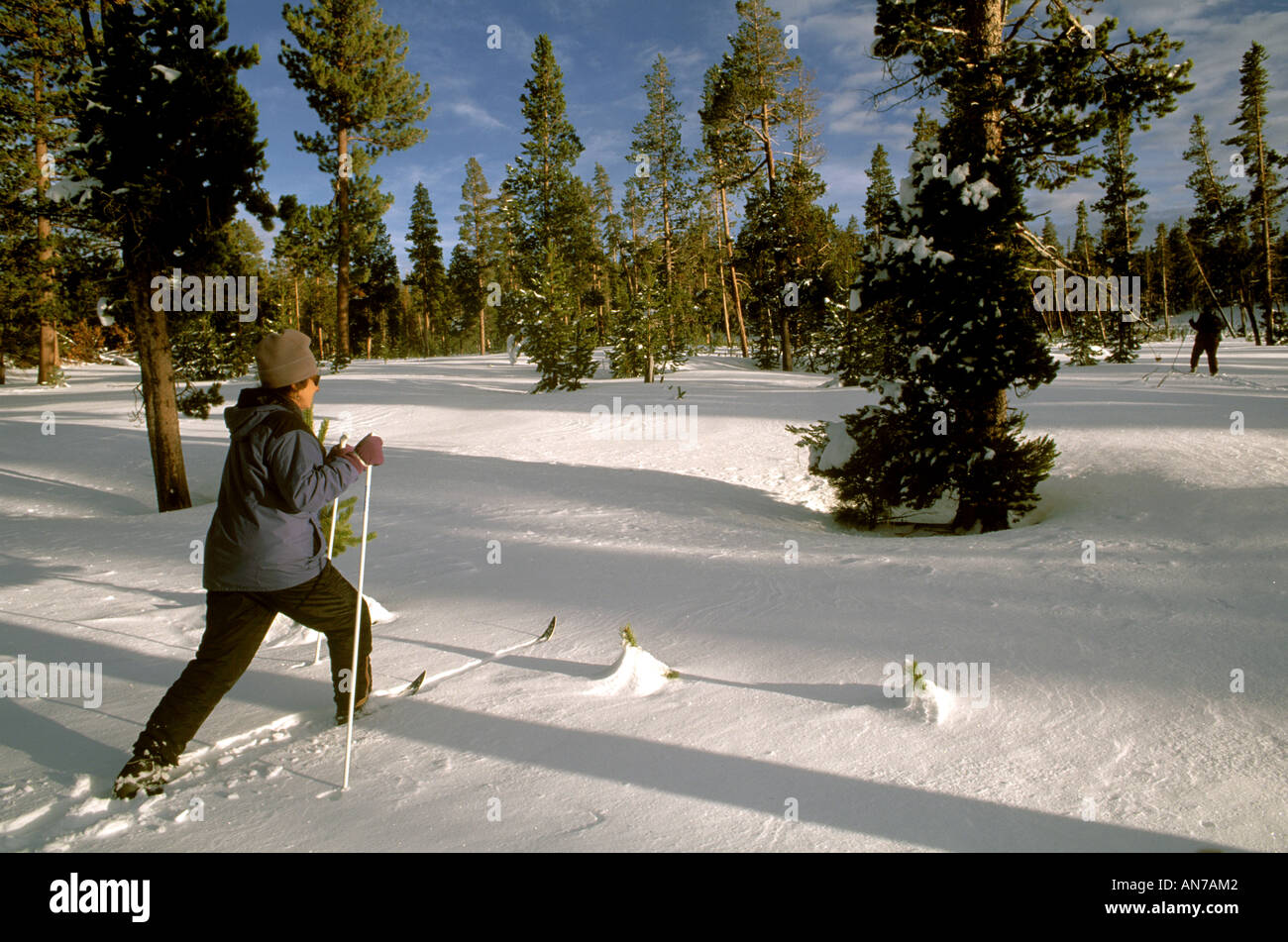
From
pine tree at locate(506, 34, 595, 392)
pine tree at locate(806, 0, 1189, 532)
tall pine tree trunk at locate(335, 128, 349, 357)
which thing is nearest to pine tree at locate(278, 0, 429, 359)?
tall pine tree trunk at locate(335, 128, 349, 357)

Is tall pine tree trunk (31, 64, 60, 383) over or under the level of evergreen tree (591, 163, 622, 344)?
under

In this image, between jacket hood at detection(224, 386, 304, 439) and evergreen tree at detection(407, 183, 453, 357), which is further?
evergreen tree at detection(407, 183, 453, 357)

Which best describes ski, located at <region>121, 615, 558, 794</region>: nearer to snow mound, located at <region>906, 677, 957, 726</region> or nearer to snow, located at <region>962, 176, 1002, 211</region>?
snow mound, located at <region>906, 677, 957, 726</region>

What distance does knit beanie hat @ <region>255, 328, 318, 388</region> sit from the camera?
3480 mm

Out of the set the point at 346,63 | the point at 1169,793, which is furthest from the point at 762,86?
the point at 1169,793

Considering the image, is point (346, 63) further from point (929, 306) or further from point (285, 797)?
point (285, 797)

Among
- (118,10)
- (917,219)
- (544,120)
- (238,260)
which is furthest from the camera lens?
(544,120)

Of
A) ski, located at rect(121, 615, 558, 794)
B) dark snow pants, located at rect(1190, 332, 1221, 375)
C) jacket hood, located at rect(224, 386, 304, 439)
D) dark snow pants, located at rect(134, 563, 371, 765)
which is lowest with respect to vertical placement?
ski, located at rect(121, 615, 558, 794)

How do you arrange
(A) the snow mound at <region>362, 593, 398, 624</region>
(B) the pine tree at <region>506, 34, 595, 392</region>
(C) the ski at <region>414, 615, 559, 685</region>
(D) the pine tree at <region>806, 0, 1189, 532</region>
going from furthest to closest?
(B) the pine tree at <region>506, 34, 595, 392</region> < (D) the pine tree at <region>806, 0, 1189, 532</region> < (A) the snow mound at <region>362, 593, 398, 624</region> < (C) the ski at <region>414, 615, 559, 685</region>

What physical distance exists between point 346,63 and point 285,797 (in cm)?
3440

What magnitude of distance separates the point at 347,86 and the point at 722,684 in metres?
32.2

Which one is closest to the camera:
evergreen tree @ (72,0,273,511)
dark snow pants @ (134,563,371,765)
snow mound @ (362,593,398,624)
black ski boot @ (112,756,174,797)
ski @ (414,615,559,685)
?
black ski boot @ (112,756,174,797)

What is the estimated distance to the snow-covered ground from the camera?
2805 millimetres

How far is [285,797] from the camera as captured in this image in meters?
3.07
